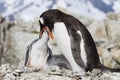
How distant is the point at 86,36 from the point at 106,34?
1751cm

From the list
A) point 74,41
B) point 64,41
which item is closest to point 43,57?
point 64,41

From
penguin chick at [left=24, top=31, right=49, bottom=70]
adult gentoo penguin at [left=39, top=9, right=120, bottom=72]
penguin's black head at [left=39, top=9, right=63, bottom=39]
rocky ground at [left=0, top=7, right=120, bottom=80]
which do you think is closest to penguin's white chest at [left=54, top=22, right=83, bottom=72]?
adult gentoo penguin at [left=39, top=9, right=120, bottom=72]

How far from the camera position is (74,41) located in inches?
442

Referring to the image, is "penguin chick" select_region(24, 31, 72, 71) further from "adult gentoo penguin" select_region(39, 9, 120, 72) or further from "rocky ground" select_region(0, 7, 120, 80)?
"rocky ground" select_region(0, 7, 120, 80)

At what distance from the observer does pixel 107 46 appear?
25.8 meters

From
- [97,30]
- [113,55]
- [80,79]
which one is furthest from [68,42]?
[97,30]

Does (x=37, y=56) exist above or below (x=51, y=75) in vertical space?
above

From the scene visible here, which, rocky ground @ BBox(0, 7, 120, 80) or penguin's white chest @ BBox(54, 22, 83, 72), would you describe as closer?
penguin's white chest @ BBox(54, 22, 83, 72)

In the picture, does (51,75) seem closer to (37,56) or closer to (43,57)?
(43,57)

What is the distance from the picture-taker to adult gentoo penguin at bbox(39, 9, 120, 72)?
1101cm

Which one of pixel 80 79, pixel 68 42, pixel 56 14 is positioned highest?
pixel 56 14

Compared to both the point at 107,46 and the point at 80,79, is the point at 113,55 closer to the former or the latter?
the point at 107,46

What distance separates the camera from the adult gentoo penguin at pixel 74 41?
36.1 feet

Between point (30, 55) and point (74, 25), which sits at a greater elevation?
point (74, 25)
